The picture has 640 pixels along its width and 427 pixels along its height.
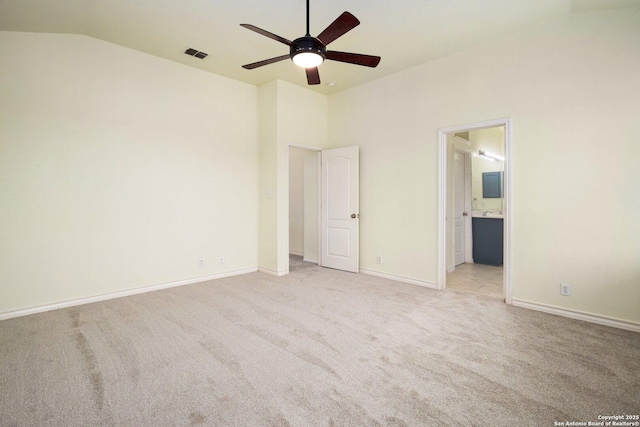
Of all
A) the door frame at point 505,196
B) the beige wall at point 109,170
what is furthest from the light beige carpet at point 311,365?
the beige wall at point 109,170

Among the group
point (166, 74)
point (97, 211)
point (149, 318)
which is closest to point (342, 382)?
point (149, 318)

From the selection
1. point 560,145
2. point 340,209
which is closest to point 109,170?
point 340,209

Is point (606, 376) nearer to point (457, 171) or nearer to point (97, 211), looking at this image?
point (457, 171)

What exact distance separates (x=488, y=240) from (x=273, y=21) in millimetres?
5008

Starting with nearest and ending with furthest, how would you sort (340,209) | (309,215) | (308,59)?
(308,59)
(340,209)
(309,215)

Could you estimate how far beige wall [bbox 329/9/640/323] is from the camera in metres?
2.84

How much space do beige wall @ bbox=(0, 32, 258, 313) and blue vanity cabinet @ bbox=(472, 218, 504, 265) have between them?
431 cm

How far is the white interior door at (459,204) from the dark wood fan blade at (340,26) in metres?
3.72

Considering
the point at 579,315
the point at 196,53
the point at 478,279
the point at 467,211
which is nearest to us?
the point at 579,315

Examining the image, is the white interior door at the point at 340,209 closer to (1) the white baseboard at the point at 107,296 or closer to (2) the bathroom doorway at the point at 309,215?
(2) the bathroom doorway at the point at 309,215

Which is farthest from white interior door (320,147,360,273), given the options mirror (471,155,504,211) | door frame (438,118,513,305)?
mirror (471,155,504,211)

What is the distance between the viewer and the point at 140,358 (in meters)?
2.31

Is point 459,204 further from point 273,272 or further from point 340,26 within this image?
point 340,26

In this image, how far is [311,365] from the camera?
7.23ft
